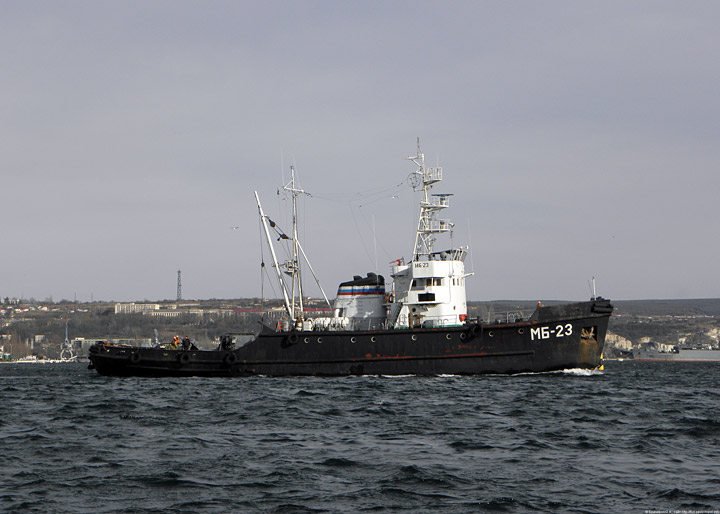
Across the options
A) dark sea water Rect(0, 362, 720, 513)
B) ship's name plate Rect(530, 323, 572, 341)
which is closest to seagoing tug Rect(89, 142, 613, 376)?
ship's name plate Rect(530, 323, 572, 341)

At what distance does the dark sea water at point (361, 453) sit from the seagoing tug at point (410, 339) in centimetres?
913

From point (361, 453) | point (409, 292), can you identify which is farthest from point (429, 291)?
point (361, 453)

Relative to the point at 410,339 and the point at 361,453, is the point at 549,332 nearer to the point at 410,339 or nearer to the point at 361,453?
the point at 410,339

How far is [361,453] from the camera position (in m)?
17.4

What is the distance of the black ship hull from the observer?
131ft

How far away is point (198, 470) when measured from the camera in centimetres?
1543

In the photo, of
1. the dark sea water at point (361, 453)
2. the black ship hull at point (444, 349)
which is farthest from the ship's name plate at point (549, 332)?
the dark sea water at point (361, 453)

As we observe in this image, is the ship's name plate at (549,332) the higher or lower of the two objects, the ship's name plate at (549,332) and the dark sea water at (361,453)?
the higher

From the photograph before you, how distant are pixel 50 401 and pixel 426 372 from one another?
17.9 meters

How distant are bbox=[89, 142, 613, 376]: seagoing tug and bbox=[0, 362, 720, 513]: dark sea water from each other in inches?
360

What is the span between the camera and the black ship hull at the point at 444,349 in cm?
3991

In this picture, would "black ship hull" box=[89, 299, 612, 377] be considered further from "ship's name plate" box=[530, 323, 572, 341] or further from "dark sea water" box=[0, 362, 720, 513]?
"dark sea water" box=[0, 362, 720, 513]

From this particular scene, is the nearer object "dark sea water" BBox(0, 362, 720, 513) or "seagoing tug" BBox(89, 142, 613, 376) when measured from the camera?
"dark sea water" BBox(0, 362, 720, 513)

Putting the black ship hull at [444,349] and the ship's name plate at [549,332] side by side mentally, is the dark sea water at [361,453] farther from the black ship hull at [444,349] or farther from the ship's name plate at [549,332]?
the ship's name plate at [549,332]
